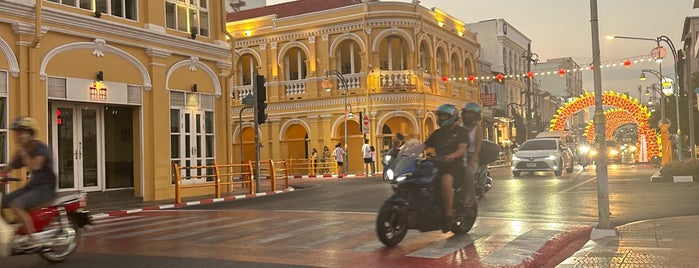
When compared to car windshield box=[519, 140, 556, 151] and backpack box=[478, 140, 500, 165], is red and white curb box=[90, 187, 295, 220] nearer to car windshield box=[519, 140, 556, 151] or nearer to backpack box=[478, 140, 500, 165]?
backpack box=[478, 140, 500, 165]

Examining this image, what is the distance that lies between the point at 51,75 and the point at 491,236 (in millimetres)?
11744

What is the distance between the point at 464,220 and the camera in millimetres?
9297

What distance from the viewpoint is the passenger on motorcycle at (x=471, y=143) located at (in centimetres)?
913

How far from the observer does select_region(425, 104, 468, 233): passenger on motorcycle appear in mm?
8461

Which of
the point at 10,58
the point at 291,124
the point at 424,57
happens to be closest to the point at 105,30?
the point at 10,58

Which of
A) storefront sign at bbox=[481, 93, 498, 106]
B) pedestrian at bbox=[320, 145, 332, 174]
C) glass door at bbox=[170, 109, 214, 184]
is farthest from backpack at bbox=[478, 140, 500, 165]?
Answer: storefront sign at bbox=[481, 93, 498, 106]

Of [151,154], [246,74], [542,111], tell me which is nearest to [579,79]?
[542,111]

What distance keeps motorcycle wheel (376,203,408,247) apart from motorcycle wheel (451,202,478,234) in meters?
1.09

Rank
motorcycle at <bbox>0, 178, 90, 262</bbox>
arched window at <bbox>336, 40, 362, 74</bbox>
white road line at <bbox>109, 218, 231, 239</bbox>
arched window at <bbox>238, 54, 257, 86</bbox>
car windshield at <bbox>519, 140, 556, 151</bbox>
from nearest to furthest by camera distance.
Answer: motorcycle at <bbox>0, 178, 90, 262</bbox> → white road line at <bbox>109, 218, 231, 239</bbox> → car windshield at <bbox>519, 140, 556, 151</bbox> → arched window at <bbox>336, 40, 362, 74</bbox> → arched window at <bbox>238, 54, 257, 86</bbox>

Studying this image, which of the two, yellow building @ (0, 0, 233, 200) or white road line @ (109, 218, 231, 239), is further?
yellow building @ (0, 0, 233, 200)

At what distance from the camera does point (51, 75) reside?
16188 millimetres

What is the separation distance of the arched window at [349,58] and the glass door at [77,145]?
69.4 ft

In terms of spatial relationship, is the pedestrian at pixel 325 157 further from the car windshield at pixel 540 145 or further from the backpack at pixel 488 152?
the backpack at pixel 488 152

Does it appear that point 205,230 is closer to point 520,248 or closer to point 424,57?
point 520,248
